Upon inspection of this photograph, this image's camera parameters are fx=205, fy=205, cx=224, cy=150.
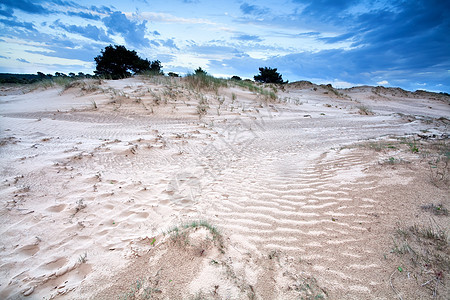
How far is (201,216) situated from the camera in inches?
104

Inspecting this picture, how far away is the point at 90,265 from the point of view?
179 cm

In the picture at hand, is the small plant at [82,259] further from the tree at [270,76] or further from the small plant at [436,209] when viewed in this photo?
the tree at [270,76]

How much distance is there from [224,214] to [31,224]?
2.11 meters

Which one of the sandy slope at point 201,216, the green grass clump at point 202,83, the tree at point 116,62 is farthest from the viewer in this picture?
the tree at point 116,62

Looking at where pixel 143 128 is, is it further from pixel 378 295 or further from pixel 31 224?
pixel 378 295

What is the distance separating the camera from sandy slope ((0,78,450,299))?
5.32ft

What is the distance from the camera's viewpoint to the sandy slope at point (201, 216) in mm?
1621

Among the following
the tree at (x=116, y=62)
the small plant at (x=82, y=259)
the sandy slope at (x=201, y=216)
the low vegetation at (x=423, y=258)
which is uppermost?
the tree at (x=116, y=62)

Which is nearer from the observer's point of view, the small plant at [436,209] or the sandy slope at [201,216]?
the sandy slope at [201,216]

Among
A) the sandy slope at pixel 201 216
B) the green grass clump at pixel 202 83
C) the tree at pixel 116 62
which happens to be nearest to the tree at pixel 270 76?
the tree at pixel 116 62

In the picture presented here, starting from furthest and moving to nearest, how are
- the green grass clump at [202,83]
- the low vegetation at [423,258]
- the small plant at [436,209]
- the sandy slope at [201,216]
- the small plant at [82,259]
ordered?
the green grass clump at [202,83] < the small plant at [436,209] < the small plant at [82,259] < the sandy slope at [201,216] < the low vegetation at [423,258]

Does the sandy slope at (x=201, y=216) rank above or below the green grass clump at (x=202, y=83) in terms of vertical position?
below

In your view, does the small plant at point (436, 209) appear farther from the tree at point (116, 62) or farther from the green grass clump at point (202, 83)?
the tree at point (116, 62)

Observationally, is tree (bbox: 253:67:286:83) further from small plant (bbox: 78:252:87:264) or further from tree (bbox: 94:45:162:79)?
small plant (bbox: 78:252:87:264)
